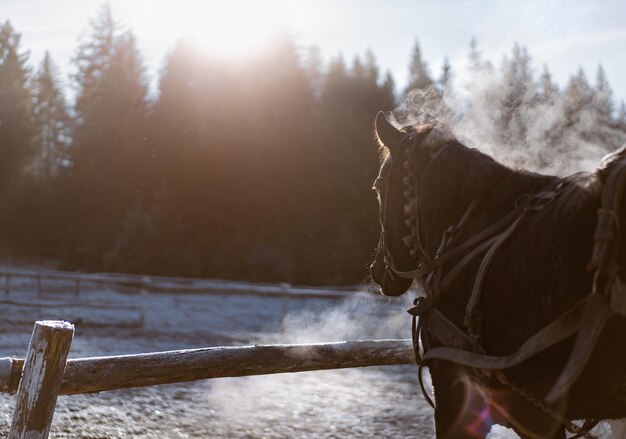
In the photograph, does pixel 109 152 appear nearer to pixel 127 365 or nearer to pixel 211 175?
pixel 211 175

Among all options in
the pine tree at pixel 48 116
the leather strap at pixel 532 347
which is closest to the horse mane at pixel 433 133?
the leather strap at pixel 532 347

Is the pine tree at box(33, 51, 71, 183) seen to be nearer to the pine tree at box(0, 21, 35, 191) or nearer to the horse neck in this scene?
the pine tree at box(0, 21, 35, 191)

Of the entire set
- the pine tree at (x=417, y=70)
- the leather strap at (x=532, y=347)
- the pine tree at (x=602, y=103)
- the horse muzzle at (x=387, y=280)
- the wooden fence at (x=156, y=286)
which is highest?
the leather strap at (x=532, y=347)

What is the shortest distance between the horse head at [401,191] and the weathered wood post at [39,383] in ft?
5.25

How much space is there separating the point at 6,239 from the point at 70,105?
949 cm

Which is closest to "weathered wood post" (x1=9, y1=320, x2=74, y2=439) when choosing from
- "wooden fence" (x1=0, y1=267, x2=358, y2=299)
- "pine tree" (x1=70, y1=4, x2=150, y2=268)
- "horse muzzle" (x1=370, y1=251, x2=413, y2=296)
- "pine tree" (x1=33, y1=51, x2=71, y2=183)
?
"horse muzzle" (x1=370, y1=251, x2=413, y2=296)

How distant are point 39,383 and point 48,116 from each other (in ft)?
137

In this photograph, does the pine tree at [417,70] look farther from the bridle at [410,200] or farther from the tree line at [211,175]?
the bridle at [410,200]

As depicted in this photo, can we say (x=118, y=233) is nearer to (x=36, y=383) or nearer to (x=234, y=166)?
(x=234, y=166)

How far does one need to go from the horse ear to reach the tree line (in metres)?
20.6

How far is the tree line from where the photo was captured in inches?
1000

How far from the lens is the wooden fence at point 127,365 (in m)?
2.93

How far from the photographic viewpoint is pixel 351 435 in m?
5.77

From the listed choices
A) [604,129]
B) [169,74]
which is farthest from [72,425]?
[169,74]
